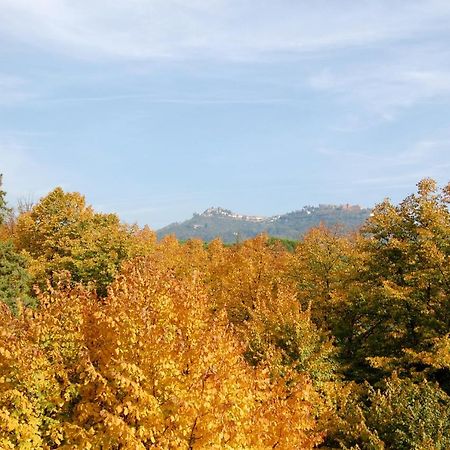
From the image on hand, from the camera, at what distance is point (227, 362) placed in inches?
654

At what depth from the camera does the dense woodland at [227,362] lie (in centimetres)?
1416

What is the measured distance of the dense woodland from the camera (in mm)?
14156

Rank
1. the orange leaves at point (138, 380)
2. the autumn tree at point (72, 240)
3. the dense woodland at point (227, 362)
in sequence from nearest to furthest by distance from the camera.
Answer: the orange leaves at point (138, 380)
the dense woodland at point (227, 362)
the autumn tree at point (72, 240)

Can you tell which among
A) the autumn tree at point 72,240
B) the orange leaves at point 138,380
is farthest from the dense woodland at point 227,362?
the autumn tree at point 72,240

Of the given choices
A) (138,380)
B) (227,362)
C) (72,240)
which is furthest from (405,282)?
(72,240)

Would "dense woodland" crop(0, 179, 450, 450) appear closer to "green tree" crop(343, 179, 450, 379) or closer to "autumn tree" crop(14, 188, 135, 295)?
"green tree" crop(343, 179, 450, 379)

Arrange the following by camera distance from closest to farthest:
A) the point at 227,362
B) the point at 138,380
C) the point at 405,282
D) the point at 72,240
Result: the point at 138,380 → the point at 227,362 → the point at 405,282 → the point at 72,240

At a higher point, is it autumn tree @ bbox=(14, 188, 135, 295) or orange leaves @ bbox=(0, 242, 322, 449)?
autumn tree @ bbox=(14, 188, 135, 295)

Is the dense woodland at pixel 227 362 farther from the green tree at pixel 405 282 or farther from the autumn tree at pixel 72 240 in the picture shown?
the autumn tree at pixel 72 240

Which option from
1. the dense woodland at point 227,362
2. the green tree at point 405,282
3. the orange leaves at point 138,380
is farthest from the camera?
the green tree at point 405,282

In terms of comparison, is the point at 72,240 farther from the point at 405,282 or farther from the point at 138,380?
the point at 138,380

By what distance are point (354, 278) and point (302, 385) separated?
15714 mm

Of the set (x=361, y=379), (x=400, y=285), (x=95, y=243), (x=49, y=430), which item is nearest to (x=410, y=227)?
(x=400, y=285)

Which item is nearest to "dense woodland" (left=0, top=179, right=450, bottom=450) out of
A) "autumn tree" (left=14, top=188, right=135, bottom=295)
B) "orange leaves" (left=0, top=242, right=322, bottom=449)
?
"orange leaves" (left=0, top=242, right=322, bottom=449)
